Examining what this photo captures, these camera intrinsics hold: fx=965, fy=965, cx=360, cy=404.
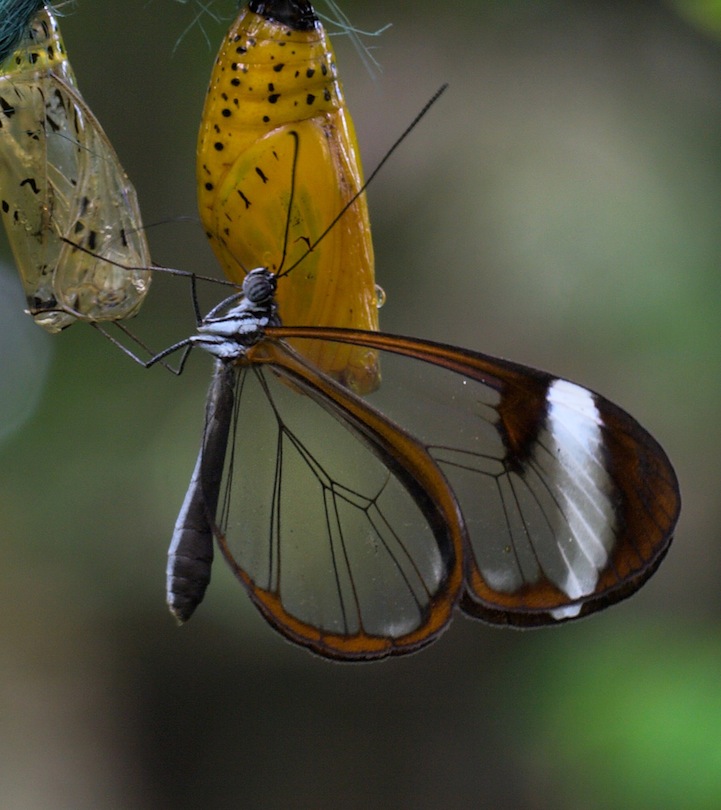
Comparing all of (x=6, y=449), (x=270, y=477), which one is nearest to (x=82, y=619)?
(x=6, y=449)

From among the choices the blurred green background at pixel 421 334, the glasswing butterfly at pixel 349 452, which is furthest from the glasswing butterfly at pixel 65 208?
the blurred green background at pixel 421 334

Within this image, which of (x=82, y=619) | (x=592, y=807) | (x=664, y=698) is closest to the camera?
(x=664, y=698)

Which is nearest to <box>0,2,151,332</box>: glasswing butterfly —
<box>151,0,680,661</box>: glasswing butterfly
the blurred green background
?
<box>151,0,680,661</box>: glasswing butterfly

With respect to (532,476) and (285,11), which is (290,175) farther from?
(532,476)

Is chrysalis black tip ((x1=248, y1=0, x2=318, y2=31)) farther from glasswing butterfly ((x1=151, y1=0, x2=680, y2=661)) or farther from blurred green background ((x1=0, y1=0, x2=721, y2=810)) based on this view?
blurred green background ((x1=0, y1=0, x2=721, y2=810))

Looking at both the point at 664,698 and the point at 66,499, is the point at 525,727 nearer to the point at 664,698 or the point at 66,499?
the point at 664,698

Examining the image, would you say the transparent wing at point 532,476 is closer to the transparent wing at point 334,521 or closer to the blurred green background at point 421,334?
the transparent wing at point 334,521

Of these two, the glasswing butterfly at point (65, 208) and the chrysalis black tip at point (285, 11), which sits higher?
the chrysalis black tip at point (285, 11)
